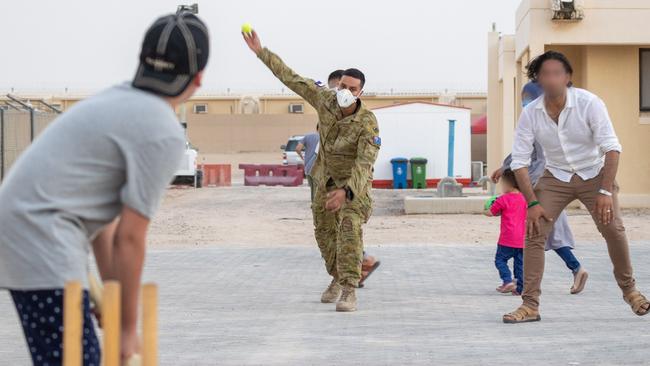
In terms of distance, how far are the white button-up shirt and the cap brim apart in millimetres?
4767

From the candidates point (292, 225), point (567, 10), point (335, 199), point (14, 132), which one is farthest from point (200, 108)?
point (335, 199)

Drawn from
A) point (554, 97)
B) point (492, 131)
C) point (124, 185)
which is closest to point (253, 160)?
point (492, 131)

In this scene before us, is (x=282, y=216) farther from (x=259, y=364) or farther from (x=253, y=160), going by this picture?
(x=253, y=160)

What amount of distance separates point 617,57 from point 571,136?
1672cm

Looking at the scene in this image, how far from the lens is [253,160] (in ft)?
225

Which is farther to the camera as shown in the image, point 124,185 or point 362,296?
point 362,296

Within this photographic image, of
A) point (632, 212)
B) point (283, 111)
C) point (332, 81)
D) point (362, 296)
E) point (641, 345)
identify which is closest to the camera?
point (641, 345)

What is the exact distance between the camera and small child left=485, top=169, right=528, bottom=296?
11141 mm

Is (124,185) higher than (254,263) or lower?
higher

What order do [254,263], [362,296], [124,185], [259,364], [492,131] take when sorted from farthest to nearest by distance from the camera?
[492,131]
[254,263]
[362,296]
[259,364]
[124,185]

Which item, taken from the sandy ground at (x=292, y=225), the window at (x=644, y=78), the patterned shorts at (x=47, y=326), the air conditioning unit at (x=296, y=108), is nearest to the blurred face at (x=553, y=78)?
the patterned shorts at (x=47, y=326)

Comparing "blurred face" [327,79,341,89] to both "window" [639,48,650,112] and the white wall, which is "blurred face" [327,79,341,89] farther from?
the white wall

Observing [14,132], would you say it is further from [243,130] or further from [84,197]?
[243,130]

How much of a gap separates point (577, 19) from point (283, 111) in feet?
201
